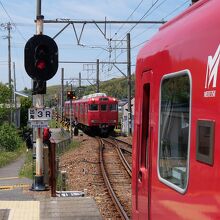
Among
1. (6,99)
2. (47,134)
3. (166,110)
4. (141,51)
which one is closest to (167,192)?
(166,110)

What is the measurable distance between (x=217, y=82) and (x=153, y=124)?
1625 millimetres

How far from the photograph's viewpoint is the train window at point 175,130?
11.8ft

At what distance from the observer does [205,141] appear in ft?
10.2

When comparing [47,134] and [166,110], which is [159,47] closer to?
[166,110]

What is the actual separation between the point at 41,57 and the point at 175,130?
941 centimetres

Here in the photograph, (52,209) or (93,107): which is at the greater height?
(93,107)

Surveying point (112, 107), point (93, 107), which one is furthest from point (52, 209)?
point (112, 107)

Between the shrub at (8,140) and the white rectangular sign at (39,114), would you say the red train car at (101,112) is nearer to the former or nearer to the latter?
the shrub at (8,140)

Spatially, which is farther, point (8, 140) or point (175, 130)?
point (8, 140)

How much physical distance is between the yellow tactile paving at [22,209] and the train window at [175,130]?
6348mm

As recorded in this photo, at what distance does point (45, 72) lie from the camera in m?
13.1

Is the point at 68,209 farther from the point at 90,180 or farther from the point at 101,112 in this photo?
the point at 101,112

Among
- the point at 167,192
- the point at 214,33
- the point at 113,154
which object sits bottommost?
the point at 113,154

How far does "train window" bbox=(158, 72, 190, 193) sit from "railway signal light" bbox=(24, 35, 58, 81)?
8.99m
